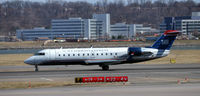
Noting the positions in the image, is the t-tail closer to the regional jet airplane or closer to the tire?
the regional jet airplane

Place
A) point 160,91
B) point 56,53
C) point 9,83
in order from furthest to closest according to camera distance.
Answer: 1. point 56,53
2. point 9,83
3. point 160,91

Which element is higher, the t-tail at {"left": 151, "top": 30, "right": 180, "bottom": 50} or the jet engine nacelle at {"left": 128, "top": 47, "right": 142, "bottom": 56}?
the t-tail at {"left": 151, "top": 30, "right": 180, "bottom": 50}

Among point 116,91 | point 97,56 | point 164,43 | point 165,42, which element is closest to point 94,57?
point 97,56

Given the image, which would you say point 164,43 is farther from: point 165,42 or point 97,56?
point 97,56

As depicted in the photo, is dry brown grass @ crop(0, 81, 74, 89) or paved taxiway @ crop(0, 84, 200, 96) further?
dry brown grass @ crop(0, 81, 74, 89)

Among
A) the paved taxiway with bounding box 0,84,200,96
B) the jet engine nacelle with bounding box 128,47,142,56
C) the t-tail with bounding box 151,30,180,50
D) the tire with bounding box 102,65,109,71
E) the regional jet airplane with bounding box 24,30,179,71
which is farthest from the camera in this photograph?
the t-tail with bounding box 151,30,180,50

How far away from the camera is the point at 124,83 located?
34406 mm

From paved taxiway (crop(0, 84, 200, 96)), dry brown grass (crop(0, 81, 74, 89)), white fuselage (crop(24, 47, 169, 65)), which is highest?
white fuselage (crop(24, 47, 169, 65))

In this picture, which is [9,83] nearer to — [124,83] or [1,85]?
[1,85]

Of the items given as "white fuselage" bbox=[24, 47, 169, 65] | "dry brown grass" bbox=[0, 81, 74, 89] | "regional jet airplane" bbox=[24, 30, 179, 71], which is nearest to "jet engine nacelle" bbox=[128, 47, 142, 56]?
"regional jet airplane" bbox=[24, 30, 179, 71]

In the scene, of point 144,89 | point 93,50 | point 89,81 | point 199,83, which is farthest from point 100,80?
point 93,50

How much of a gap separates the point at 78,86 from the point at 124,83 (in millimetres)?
3994

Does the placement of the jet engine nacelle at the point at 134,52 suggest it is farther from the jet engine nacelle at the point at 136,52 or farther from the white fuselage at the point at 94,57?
the white fuselage at the point at 94,57

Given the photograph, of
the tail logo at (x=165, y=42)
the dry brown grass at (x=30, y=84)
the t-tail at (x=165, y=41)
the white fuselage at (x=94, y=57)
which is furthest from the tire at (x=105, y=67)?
the dry brown grass at (x=30, y=84)
